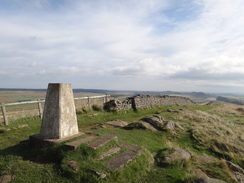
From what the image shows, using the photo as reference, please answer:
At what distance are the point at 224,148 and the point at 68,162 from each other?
7.88m

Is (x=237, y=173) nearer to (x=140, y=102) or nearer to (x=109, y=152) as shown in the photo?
(x=109, y=152)

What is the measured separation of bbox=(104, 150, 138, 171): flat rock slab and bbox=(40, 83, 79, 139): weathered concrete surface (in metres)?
2.19

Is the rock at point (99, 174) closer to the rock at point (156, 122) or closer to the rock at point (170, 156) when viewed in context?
the rock at point (170, 156)

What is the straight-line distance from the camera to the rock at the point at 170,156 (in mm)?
5578

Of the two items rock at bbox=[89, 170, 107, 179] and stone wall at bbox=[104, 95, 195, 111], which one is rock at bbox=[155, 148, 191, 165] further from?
stone wall at bbox=[104, 95, 195, 111]

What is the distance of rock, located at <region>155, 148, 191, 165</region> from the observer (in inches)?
220

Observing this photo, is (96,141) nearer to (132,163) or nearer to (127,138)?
(132,163)

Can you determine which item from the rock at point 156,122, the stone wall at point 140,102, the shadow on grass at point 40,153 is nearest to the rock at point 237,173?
the rock at point 156,122

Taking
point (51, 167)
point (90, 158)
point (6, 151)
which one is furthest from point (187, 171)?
point (6, 151)

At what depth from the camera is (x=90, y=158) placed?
4789mm

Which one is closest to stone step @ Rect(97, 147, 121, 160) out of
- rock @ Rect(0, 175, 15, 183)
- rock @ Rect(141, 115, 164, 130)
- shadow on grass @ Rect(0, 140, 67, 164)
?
shadow on grass @ Rect(0, 140, 67, 164)

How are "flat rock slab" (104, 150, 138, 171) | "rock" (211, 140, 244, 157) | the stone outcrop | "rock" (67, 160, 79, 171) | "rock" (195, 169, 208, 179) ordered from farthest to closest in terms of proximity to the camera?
"rock" (211, 140, 244, 157), the stone outcrop, "rock" (195, 169, 208, 179), "flat rock slab" (104, 150, 138, 171), "rock" (67, 160, 79, 171)

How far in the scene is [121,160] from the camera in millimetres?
4918

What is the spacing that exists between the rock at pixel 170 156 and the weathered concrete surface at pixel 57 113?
3360 mm
